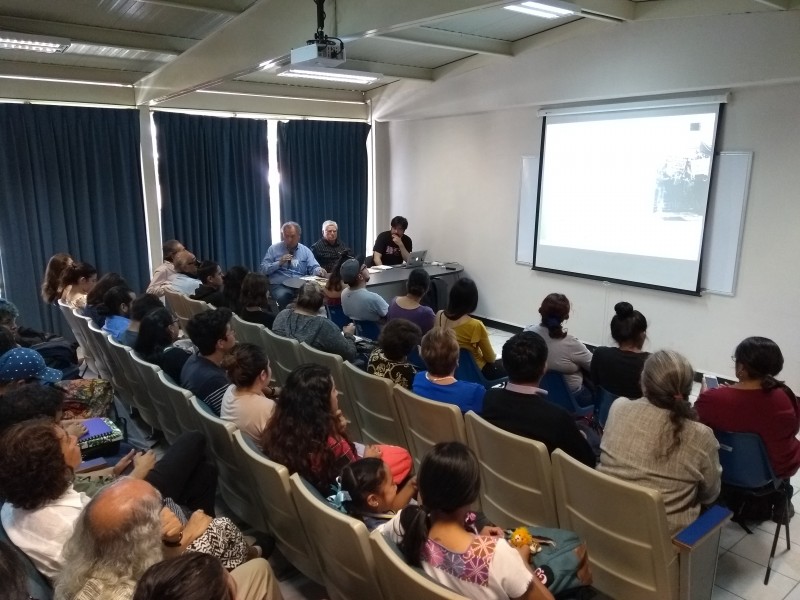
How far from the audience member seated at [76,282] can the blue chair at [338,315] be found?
6.42 ft

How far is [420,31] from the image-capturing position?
5.14 m

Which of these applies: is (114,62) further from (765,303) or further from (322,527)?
(765,303)

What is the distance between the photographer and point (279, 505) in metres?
2.04

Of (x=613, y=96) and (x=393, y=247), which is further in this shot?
(x=393, y=247)

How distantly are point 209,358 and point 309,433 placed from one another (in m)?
1.13

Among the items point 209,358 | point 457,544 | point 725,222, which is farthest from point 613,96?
point 457,544

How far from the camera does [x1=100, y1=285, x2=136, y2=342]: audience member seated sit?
386cm

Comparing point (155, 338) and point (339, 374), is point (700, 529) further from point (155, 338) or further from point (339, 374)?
point (155, 338)

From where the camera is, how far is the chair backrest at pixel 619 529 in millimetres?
1780

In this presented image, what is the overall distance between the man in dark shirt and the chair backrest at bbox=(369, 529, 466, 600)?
2.73 ft

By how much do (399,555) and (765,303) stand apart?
4.19m

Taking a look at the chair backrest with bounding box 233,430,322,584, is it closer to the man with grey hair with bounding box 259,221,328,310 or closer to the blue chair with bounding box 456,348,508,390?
the blue chair with bounding box 456,348,508,390

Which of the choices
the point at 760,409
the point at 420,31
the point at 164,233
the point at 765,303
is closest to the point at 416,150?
the point at 420,31

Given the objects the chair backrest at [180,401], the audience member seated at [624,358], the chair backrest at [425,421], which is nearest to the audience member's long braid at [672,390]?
the chair backrest at [425,421]
